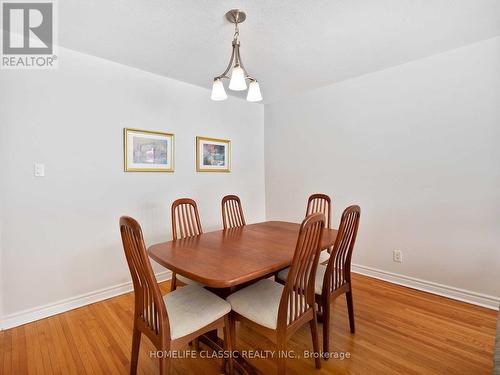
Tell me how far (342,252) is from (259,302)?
70 centimetres

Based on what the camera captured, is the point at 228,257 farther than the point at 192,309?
Yes

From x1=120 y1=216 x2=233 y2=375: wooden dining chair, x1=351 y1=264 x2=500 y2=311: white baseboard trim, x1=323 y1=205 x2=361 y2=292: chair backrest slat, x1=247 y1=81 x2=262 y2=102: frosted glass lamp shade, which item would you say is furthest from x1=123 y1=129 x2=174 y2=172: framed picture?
x1=351 y1=264 x2=500 y2=311: white baseboard trim

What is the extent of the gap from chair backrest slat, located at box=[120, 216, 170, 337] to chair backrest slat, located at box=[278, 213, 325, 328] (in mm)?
593

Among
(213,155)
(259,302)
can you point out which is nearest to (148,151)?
(213,155)

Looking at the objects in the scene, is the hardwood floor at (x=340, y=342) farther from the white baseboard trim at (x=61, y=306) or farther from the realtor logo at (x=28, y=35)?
the realtor logo at (x=28, y=35)

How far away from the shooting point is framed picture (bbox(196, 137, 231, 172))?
10.5 feet

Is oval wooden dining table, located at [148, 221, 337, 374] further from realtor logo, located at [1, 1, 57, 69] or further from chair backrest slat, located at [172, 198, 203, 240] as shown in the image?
realtor logo, located at [1, 1, 57, 69]

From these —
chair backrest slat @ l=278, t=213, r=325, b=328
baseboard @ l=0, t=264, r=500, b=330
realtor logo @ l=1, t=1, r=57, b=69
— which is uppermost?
realtor logo @ l=1, t=1, r=57, b=69

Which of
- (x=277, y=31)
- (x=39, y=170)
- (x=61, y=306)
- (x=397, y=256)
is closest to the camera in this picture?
(x=277, y=31)

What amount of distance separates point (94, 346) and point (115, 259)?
2.97 feet

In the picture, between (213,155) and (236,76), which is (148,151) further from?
(236,76)

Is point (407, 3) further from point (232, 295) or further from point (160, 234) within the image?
point (160, 234)

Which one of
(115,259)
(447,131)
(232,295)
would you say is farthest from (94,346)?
(447,131)

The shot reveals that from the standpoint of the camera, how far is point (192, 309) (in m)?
1.39
